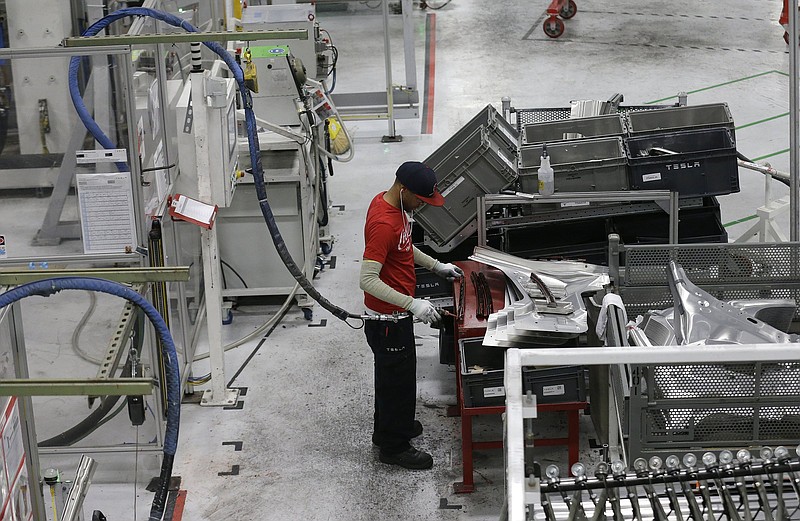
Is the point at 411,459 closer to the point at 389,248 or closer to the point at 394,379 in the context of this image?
the point at 394,379

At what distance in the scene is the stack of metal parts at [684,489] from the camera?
2924mm

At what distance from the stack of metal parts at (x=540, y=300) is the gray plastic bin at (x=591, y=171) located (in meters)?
0.62

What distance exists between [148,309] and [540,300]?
109 inches

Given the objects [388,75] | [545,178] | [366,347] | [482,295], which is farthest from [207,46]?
[388,75]

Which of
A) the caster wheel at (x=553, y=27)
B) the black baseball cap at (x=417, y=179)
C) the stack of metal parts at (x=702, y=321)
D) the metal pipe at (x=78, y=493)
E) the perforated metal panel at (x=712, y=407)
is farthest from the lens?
the caster wheel at (x=553, y=27)

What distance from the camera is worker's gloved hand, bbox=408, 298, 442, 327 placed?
524 centimetres

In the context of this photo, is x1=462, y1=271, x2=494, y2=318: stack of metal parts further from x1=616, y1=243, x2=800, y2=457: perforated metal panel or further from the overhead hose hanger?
x1=616, y1=243, x2=800, y2=457: perforated metal panel

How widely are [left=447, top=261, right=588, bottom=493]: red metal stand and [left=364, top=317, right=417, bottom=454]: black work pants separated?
29 centimetres

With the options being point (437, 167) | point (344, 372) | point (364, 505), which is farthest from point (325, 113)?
point (364, 505)

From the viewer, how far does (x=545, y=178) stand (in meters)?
6.34

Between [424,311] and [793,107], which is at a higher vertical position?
[793,107]

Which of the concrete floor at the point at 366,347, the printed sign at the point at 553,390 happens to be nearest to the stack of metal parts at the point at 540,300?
the printed sign at the point at 553,390

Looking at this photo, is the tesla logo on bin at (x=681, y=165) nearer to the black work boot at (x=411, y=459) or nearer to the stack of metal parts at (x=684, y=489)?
the black work boot at (x=411, y=459)

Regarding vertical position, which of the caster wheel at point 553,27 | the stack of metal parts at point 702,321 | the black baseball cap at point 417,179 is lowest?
the caster wheel at point 553,27
